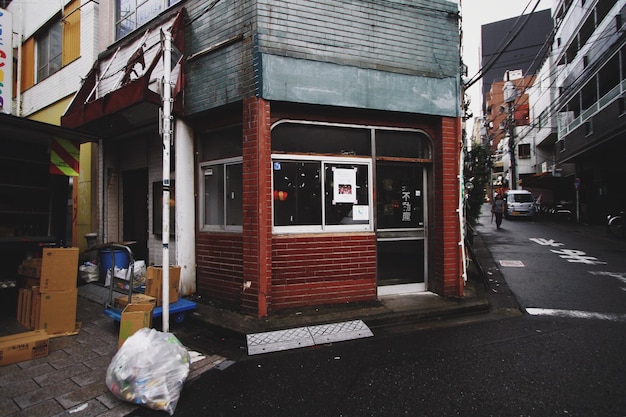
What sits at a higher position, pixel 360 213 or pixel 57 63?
pixel 57 63

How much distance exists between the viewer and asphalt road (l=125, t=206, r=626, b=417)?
2992mm

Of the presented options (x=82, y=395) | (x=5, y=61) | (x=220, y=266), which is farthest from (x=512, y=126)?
(x=82, y=395)

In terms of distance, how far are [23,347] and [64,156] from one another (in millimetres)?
3256

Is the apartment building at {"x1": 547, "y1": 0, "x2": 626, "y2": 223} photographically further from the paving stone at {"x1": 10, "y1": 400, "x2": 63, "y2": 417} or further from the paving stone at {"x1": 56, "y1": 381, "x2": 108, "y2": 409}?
the paving stone at {"x1": 10, "y1": 400, "x2": 63, "y2": 417}

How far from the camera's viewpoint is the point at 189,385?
11.3 ft

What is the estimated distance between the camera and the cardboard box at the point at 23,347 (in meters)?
3.80

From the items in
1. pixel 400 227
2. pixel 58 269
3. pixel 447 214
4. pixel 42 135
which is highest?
pixel 42 135

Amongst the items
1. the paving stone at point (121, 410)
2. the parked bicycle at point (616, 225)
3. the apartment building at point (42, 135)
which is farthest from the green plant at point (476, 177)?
the paving stone at point (121, 410)

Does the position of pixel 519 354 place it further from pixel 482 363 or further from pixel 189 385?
pixel 189 385

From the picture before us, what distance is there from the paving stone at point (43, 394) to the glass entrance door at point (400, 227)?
4.50 m

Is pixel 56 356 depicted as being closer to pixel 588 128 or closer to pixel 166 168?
pixel 166 168

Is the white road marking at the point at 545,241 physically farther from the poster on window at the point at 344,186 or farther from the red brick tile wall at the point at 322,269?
the poster on window at the point at 344,186

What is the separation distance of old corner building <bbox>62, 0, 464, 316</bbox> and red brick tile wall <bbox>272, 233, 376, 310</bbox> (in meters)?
0.02

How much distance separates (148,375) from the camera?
3.05m
